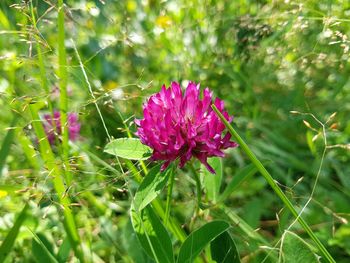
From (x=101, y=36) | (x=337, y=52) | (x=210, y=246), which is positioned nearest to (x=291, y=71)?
(x=337, y=52)

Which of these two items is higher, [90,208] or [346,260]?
[90,208]

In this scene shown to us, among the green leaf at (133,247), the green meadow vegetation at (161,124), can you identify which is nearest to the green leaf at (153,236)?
the green meadow vegetation at (161,124)

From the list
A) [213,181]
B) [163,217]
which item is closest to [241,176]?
[213,181]

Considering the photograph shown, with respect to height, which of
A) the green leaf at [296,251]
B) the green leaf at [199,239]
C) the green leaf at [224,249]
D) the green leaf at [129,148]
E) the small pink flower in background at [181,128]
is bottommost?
the green leaf at [224,249]

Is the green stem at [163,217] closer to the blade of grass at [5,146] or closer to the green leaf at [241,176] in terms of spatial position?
the green leaf at [241,176]

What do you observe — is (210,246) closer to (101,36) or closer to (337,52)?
(337,52)

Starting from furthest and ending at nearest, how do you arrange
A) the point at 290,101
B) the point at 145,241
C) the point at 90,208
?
the point at 290,101
the point at 90,208
the point at 145,241

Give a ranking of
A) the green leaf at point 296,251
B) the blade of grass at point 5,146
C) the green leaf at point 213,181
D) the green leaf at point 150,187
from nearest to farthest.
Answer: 1. the green leaf at point 296,251
2. the green leaf at point 150,187
3. the blade of grass at point 5,146
4. the green leaf at point 213,181
